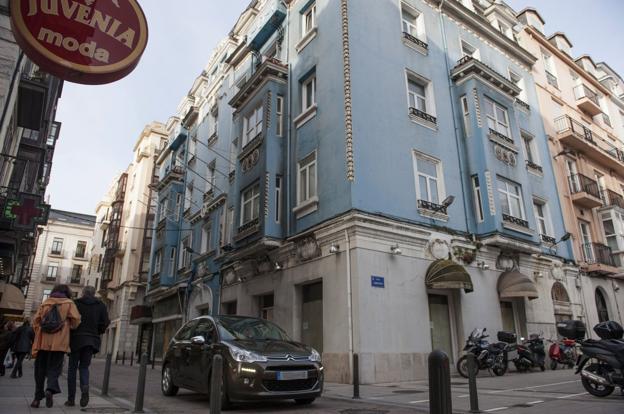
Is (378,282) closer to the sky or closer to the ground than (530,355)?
closer to the sky

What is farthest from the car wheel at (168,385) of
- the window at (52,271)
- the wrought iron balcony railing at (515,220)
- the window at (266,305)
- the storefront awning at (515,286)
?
the window at (52,271)

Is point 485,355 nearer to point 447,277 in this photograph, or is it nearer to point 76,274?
point 447,277

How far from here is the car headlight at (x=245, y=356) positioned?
6.95m

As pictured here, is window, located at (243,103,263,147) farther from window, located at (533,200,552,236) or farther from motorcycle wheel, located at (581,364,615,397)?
motorcycle wheel, located at (581,364,615,397)

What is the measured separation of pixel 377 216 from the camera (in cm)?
1295

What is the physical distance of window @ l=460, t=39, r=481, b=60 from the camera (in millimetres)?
19500

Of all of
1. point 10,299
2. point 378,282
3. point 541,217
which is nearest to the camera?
point 378,282

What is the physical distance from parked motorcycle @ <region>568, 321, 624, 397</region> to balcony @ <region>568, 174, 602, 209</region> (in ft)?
51.2

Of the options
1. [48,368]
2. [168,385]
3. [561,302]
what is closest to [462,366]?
[168,385]

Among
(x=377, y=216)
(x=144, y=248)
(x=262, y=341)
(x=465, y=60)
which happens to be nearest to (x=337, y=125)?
(x=377, y=216)

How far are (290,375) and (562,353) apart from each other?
12722 millimetres

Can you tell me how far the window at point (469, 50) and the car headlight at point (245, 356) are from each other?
56.5ft

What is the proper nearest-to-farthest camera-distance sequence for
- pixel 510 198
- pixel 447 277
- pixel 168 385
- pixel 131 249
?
pixel 168 385 → pixel 447 277 → pixel 510 198 → pixel 131 249

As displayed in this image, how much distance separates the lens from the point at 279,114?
17.6 meters
